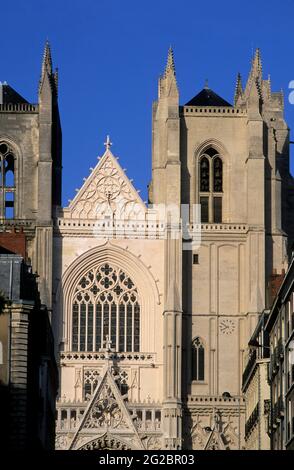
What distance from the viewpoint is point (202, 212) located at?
9288 centimetres

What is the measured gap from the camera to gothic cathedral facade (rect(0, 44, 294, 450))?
88.0 m

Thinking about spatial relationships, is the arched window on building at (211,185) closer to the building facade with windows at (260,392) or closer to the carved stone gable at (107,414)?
the carved stone gable at (107,414)

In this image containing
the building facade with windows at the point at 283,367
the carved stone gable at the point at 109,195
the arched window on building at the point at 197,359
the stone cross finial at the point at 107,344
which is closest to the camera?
the building facade with windows at the point at 283,367

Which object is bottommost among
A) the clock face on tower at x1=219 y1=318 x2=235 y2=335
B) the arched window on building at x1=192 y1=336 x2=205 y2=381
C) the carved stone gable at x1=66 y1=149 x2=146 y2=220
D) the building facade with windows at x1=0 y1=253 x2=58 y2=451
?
the building facade with windows at x1=0 y1=253 x2=58 y2=451

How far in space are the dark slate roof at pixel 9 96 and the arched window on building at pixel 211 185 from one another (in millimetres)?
9925

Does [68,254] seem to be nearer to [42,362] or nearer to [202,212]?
[202,212]

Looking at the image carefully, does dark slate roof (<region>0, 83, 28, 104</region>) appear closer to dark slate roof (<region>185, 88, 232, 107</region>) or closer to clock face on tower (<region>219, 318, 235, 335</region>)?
dark slate roof (<region>185, 88, 232, 107</region>)

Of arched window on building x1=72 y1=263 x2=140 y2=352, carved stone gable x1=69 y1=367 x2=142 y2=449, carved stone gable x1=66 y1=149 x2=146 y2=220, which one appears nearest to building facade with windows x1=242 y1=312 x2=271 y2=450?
carved stone gable x1=69 y1=367 x2=142 y2=449

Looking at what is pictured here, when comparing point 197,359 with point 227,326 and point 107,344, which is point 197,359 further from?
point 107,344

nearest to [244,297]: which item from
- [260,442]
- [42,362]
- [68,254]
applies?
[68,254]

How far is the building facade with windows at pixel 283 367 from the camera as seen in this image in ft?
161

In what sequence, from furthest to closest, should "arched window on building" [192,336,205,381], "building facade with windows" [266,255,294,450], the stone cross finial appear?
"arched window on building" [192,336,205,381], the stone cross finial, "building facade with windows" [266,255,294,450]

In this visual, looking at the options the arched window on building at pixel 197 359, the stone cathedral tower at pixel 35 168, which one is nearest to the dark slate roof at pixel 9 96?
the stone cathedral tower at pixel 35 168

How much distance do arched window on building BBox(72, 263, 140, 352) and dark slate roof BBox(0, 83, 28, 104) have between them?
10622 millimetres
